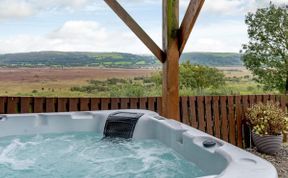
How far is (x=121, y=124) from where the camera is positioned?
325 centimetres

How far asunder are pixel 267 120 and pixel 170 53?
63.2 inches

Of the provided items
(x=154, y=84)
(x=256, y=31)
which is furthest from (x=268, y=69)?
(x=154, y=84)

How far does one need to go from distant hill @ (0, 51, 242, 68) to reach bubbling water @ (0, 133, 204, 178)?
165 inches

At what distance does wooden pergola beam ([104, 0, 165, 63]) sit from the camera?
3.73m

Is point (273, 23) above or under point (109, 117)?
above

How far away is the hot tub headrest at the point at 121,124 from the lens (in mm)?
3178

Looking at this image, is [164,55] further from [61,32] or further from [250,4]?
[250,4]

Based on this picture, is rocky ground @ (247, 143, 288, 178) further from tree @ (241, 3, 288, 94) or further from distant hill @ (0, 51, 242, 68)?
distant hill @ (0, 51, 242, 68)

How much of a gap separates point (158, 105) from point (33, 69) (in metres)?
3.90

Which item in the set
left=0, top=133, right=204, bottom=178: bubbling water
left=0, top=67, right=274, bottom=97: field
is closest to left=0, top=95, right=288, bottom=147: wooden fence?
left=0, top=133, right=204, bottom=178: bubbling water

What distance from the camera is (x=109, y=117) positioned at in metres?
3.36

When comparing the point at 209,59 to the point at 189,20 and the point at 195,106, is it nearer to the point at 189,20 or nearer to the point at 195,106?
the point at 195,106

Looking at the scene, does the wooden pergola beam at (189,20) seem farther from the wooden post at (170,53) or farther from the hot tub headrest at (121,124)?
the hot tub headrest at (121,124)

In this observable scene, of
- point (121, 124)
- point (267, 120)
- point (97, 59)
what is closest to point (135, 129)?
point (121, 124)
